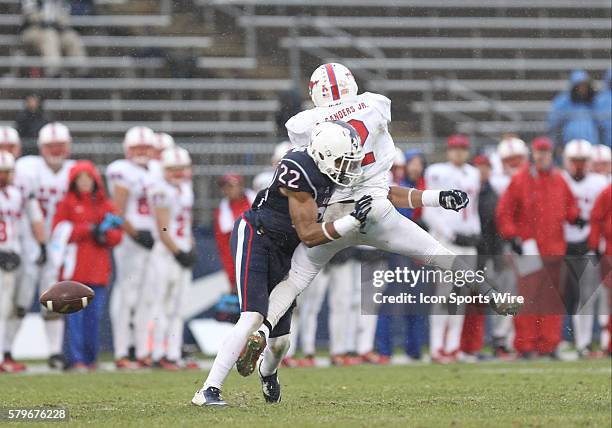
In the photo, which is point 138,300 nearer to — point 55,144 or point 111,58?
point 55,144

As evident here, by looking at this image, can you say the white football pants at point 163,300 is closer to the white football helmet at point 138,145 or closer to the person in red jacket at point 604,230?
the white football helmet at point 138,145

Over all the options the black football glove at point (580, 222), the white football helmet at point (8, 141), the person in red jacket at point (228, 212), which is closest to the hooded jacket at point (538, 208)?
the black football glove at point (580, 222)

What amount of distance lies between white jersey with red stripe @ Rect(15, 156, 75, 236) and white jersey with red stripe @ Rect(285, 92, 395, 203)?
4.46 meters

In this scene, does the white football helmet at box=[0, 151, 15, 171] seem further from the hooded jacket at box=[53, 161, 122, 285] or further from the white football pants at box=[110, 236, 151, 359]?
the white football pants at box=[110, 236, 151, 359]

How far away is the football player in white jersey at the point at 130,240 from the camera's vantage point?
11.5 metres

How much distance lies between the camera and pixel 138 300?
11641 millimetres

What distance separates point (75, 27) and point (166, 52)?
116 centimetres

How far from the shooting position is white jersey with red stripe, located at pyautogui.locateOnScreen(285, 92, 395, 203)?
7.38 metres

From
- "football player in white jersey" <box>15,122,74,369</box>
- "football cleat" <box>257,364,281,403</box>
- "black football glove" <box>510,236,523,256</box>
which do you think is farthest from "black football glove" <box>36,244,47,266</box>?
"football cleat" <box>257,364,281,403</box>

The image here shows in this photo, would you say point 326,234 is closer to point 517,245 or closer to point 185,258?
point 185,258

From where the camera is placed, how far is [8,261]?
10977 millimetres

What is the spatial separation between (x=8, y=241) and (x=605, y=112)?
6398mm

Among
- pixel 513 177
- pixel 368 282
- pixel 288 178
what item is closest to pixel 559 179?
pixel 513 177

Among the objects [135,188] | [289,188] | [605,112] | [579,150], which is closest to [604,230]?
[579,150]
